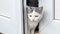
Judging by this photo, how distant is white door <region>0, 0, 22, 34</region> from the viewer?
1.09 meters

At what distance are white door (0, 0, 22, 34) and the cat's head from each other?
75 mm

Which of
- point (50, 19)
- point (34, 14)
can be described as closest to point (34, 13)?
point (34, 14)

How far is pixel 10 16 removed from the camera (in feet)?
3.67

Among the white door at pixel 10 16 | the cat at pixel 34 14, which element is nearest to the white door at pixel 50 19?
the cat at pixel 34 14

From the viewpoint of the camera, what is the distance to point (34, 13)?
1.07 meters

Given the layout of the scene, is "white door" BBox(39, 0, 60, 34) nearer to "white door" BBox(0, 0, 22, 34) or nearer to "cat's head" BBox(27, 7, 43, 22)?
"cat's head" BBox(27, 7, 43, 22)

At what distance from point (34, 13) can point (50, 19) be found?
123mm

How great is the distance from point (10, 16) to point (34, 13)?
7.4 inches

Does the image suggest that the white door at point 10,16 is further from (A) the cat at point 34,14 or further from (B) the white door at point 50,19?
(B) the white door at point 50,19

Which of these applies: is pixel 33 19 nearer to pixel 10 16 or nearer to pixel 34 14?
pixel 34 14

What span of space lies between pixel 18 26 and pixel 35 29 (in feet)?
0.46

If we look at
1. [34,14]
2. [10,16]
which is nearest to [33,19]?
[34,14]

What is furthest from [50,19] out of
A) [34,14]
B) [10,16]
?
[10,16]

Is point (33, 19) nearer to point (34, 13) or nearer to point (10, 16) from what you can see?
point (34, 13)
